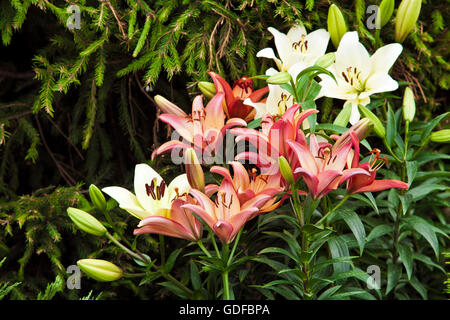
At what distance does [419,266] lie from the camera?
1111 millimetres

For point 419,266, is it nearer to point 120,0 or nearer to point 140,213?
point 140,213

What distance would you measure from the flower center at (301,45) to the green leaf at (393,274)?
0.47 m

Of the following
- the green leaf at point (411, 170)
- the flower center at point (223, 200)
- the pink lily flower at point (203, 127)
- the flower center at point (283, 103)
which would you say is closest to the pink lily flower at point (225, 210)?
the flower center at point (223, 200)

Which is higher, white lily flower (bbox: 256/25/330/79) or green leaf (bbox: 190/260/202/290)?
white lily flower (bbox: 256/25/330/79)

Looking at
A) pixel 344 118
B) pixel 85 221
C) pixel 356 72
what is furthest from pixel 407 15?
pixel 85 221

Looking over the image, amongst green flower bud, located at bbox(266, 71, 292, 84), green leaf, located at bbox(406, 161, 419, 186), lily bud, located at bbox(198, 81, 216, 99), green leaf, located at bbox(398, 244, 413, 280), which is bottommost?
green leaf, located at bbox(398, 244, 413, 280)

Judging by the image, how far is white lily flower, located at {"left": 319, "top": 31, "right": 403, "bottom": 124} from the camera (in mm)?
906

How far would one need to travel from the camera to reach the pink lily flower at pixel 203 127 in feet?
2.75

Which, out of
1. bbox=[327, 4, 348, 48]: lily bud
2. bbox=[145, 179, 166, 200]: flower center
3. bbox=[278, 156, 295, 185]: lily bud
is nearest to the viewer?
bbox=[278, 156, 295, 185]: lily bud

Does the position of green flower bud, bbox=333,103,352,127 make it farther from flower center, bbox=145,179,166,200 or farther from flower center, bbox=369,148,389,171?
flower center, bbox=145,179,166,200

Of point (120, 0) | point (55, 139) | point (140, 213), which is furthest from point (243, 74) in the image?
point (55, 139)

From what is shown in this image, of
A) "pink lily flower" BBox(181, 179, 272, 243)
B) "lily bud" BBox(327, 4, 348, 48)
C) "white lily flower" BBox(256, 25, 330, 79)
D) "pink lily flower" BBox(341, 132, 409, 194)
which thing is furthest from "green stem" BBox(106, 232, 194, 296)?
"lily bud" BBox(327, 4, 348, 48)

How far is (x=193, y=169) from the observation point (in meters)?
0.75

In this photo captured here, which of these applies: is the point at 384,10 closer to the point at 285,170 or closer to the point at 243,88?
the point at 243,88
